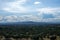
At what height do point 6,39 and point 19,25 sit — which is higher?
point 19,25

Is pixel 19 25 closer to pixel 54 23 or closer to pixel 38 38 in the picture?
pixel 38 38

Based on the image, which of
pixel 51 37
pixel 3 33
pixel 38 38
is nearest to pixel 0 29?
pixel 3 33

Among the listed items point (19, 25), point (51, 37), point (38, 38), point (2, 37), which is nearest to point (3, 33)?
point (2, 37)

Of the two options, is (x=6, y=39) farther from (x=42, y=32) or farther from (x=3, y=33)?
(x=42, y=32)

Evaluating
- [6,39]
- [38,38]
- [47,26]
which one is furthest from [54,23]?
[6,39]

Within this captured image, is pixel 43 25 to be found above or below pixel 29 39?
above
